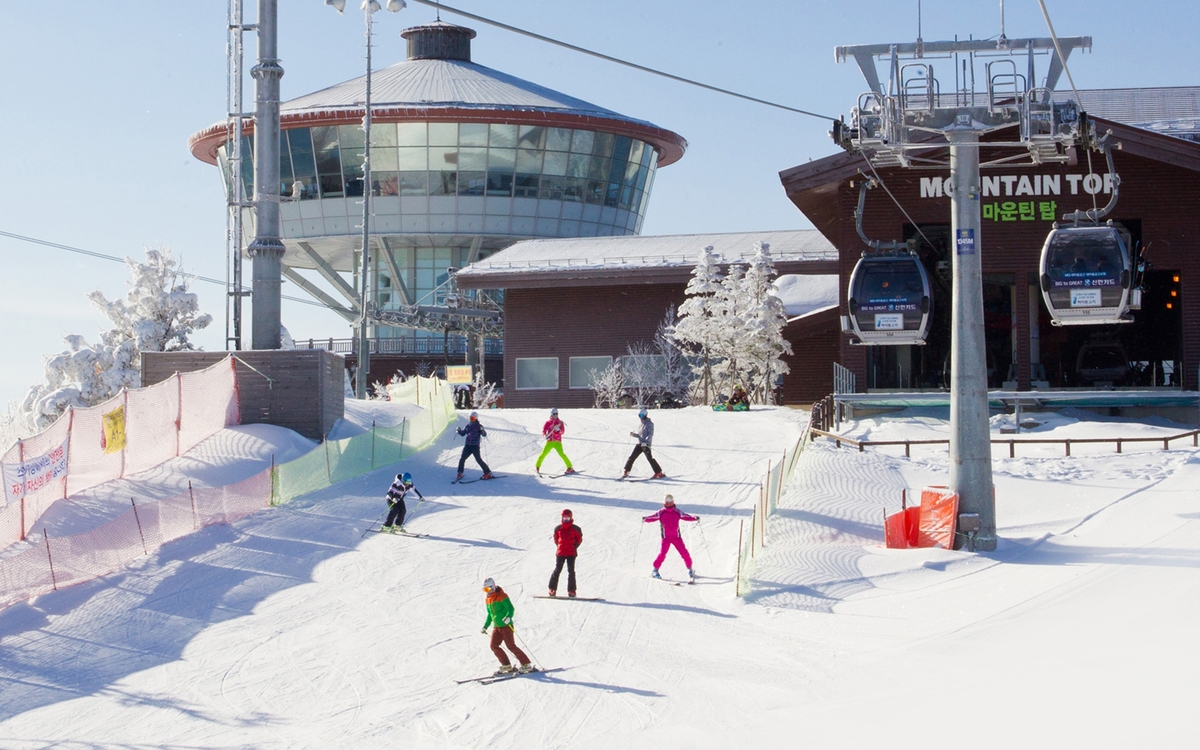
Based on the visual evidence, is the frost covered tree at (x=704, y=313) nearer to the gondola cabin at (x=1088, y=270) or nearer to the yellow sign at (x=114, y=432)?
the gondola cabin at (x=1088, y=270)

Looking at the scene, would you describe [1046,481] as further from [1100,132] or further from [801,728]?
A: [801,728]

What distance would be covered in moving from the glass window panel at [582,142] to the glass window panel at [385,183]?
8.71m

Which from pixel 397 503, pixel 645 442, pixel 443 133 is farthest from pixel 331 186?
pixel 397 503

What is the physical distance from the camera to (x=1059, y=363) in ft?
118

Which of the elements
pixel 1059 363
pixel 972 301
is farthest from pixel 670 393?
pixel 972 301

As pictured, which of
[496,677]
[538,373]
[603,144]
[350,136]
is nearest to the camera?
[496,677]

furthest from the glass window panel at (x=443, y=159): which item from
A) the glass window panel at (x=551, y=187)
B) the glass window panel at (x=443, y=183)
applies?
the glass window panel at (x=551, y=187)

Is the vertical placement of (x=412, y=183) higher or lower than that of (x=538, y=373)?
higher

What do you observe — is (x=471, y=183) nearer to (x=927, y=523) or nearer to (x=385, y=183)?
(x=385, y=183)

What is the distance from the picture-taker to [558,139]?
200 ft

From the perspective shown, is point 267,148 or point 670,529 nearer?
point 670,529

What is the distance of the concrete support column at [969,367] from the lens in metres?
17.3

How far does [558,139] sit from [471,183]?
476 cm

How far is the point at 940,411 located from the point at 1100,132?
7.35m
